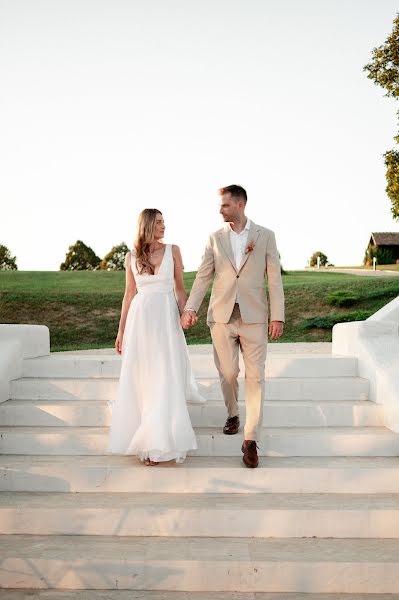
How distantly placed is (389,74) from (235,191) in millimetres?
19336

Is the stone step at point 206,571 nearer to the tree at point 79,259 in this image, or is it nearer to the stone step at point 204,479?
the stone step at point 204,479

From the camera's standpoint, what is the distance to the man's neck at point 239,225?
571 centimetres

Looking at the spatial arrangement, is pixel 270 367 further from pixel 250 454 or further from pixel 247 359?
pixel 250 454

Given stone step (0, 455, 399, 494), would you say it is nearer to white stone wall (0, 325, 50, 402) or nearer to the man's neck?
white stone wall (0, 325, 50, 402)

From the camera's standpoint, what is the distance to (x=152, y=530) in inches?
186

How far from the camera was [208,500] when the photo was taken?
198 inches

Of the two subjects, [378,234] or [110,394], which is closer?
[110,394]

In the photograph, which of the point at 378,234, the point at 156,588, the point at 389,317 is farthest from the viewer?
the point at 378,234

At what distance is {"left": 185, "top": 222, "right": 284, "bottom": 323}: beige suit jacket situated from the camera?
5.58 m

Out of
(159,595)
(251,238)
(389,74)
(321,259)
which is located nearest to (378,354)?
(251,238)

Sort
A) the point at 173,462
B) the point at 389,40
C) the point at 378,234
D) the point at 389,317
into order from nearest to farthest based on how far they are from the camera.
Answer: the point at 173,462 < the point at 389,317 < the point at 389,40 < the point at 378,234

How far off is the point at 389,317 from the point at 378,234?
2678 inches

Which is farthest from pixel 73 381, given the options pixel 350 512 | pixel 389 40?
pixel 389 40

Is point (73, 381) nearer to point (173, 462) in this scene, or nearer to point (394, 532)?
point (173, 462)
